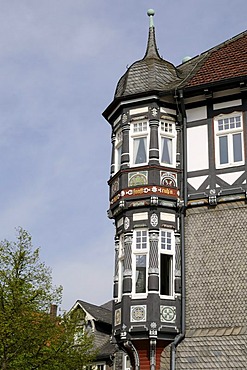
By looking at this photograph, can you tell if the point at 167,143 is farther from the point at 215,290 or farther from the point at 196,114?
the point at 215,290

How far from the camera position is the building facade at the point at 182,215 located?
19.8 meters

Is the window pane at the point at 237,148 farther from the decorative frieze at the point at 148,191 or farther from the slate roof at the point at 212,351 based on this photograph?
the slate roof at the point at 212,351

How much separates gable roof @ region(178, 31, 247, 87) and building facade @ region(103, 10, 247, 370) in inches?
2.6

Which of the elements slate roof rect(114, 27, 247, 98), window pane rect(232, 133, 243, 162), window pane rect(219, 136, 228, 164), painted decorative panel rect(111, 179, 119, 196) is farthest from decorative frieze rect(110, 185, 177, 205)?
slate roof rect(114, 27, 247, 98)

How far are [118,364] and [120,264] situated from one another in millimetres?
4473

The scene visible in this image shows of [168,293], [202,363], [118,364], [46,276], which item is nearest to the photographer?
[202,363]

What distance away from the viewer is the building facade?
19.8 meters

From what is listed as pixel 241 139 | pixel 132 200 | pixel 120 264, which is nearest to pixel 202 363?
pixel 120 264

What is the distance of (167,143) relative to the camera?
22.3 meters

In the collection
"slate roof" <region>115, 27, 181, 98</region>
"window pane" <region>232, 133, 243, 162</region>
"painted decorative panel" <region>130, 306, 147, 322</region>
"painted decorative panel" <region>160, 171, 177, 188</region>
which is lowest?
"painted decorative panel" <region>130, 306, 147, 322</region>

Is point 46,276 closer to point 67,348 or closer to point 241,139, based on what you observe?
point 67,348

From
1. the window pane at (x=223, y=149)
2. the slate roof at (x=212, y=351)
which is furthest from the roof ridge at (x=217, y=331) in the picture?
the window pane at (x=223, y=149)

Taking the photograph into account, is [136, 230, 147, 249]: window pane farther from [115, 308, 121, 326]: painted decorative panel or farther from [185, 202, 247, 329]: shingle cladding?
[115, 308, 121, 326]: painted decorative panel

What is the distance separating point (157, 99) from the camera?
73.5 ft
